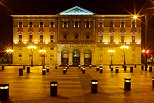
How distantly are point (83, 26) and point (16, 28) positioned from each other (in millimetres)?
18536

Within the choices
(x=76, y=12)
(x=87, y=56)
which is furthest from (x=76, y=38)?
(x=76, y=12)

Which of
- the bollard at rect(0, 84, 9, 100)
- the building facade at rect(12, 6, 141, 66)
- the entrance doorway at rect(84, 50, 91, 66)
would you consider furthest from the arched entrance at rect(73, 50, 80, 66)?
the bollard at rect(0, 84, 9, 100)

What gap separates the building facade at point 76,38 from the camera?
6525 centimetres

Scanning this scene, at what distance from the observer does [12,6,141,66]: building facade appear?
65250mm

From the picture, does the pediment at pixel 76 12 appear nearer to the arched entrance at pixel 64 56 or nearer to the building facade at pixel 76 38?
the building facade at pixel 76 38

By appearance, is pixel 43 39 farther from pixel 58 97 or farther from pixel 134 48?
pixel 58 97

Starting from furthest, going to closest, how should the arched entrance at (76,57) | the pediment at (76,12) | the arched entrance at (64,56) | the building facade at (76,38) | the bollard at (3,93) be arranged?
the arched entrance at (76,57) < the arched entrance at (64,56) < the building facade at (76,38) < the pediment at (76,12) < the bollard at (3,93)

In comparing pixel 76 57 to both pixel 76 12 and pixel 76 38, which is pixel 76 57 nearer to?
pixel 76 38

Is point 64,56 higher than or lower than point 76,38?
lower

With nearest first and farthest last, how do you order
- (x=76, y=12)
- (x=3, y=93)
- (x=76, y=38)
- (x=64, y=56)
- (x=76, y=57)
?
(x=3, y=93) < (x=76, y=12) < (x=64, y=56) < (x=76, y=57) < (x=76, y=38)

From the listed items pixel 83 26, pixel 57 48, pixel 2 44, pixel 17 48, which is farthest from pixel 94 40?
pixel 2 44

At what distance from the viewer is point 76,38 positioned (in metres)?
66.1

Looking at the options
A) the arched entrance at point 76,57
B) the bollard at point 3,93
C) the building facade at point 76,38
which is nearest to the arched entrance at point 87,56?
the building facade at point 76,38

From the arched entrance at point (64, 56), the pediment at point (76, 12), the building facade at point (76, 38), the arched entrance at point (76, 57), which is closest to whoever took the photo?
the pediment at point (76, 12)
